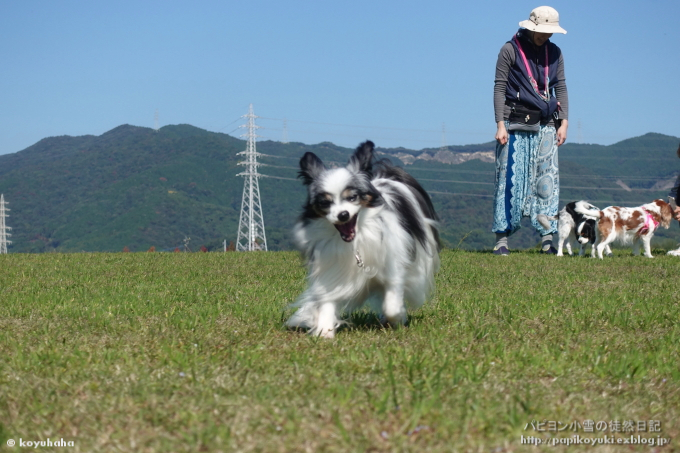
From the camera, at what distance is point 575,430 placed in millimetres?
3020

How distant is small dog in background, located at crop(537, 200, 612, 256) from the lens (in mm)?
13094

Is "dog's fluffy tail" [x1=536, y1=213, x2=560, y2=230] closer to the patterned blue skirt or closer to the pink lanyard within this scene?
the patterned blue skirt

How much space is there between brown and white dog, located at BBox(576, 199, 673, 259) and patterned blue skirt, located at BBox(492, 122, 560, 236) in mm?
1092

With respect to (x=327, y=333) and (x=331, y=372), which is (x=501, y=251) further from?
(x=331, y=372)

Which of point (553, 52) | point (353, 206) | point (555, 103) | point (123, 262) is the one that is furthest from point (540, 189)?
point (353, 206)

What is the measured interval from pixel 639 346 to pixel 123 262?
9043 millimetres

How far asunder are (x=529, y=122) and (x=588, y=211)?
8.76 ft

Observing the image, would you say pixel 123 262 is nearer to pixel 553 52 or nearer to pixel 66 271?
pixel 66 271

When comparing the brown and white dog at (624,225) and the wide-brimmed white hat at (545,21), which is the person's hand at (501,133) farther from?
the brown and white dog at (624,225)

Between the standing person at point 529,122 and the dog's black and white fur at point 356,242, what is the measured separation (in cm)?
641

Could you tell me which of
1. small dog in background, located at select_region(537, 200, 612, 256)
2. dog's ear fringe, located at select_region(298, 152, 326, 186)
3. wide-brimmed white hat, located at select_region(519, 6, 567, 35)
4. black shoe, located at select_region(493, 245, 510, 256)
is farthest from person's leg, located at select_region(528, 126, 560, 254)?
dog's ear fringe, located at select_region(298, 152, 326, 186)

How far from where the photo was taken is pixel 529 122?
11.6m

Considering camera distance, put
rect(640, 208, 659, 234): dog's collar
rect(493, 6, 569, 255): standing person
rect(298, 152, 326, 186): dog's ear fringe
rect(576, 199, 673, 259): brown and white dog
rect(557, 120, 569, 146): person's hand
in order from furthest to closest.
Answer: rect(640, 208, 659, 234): dog's collar, rect(576, 199, 673, 259): brown and white dog, rect(557, 120, 569, 146): person's hand, rect(493, 6, 569, 255): standing person, rect(298, 152, 326, 186): dog's ear fringe

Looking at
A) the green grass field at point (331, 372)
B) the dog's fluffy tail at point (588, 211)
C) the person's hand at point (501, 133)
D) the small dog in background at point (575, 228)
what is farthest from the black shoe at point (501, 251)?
the green grass field at point (331, 372)
